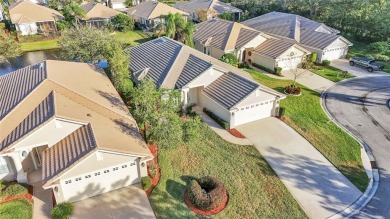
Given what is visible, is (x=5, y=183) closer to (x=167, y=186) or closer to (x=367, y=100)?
(x=167, y=186)

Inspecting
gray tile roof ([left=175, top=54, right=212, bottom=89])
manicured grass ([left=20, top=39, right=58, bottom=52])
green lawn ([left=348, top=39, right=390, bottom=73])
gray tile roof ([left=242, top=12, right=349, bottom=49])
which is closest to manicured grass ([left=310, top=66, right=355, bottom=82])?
gray tile roof ([left=242, top=12, right=349, bottom=49])

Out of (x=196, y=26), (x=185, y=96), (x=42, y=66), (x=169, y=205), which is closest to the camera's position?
(x=169, y=205)

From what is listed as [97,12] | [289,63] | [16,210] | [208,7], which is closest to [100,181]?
[16,210]

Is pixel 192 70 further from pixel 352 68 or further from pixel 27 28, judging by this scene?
pixel 27 28

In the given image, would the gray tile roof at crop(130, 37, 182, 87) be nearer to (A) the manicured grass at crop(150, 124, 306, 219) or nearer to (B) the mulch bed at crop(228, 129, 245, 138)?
(B) the mulch bed at crop(228, 129, 245, 138)

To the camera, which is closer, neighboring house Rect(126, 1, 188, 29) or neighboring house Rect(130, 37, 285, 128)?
neighboring house Rect(130, 37, 285, 128)

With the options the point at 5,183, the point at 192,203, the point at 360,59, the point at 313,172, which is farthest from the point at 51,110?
the point at 360,59

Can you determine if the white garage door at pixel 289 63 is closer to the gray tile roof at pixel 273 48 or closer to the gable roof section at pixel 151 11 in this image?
the gray tile roof at pixel 273 48

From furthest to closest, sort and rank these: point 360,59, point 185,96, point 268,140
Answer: point 360,59, point 185,96, point 268,140
